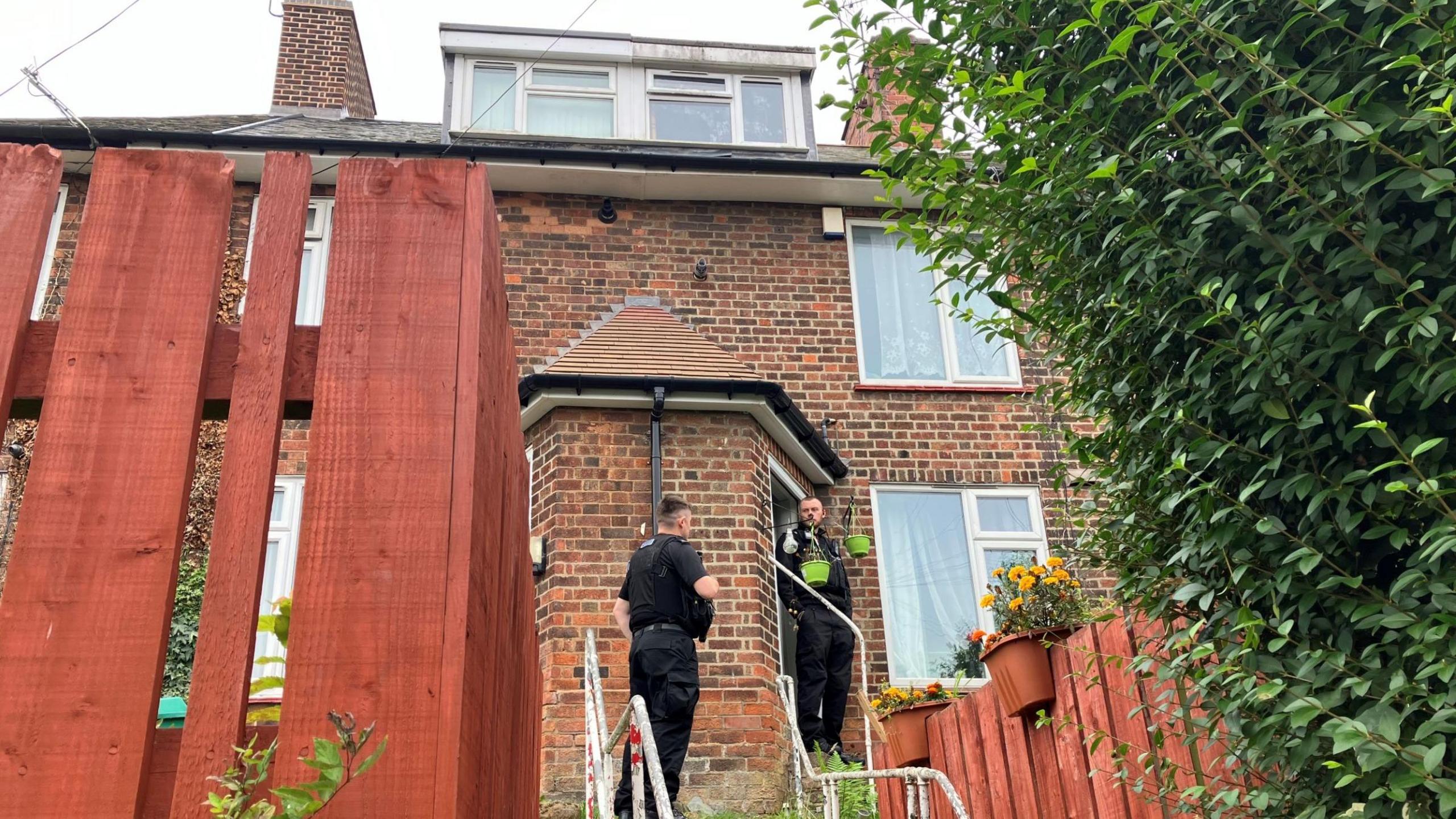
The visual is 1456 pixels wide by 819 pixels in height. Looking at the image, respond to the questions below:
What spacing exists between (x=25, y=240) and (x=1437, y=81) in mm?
2599

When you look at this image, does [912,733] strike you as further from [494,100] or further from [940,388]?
[494,100]

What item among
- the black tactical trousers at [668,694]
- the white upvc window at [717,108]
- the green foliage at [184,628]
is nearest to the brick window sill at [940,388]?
the white upvc window at [717,108]

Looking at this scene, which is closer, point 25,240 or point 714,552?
point 25,240

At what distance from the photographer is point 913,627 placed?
11.4 m

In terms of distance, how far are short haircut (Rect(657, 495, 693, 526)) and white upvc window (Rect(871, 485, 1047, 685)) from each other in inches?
188

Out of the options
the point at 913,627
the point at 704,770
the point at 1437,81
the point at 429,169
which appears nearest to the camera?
the point at 429,169

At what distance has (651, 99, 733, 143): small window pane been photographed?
13.8 meters

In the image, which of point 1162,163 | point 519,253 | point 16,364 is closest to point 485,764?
point 16,364

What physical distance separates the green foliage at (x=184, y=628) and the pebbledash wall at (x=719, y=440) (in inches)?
45.0

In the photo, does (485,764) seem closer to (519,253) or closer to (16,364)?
(16,364)

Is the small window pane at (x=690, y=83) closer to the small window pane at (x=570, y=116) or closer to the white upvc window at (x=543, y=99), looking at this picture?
the white upvc window at (x=543, y=99)

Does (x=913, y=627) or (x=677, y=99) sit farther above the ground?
(x=677, y=99)

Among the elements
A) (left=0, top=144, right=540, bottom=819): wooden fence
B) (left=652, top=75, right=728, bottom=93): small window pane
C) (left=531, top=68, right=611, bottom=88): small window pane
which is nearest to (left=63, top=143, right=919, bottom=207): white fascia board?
(left=531, top=68, right=611, bottom=88): small window pane

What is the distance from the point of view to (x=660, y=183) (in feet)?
41.4
